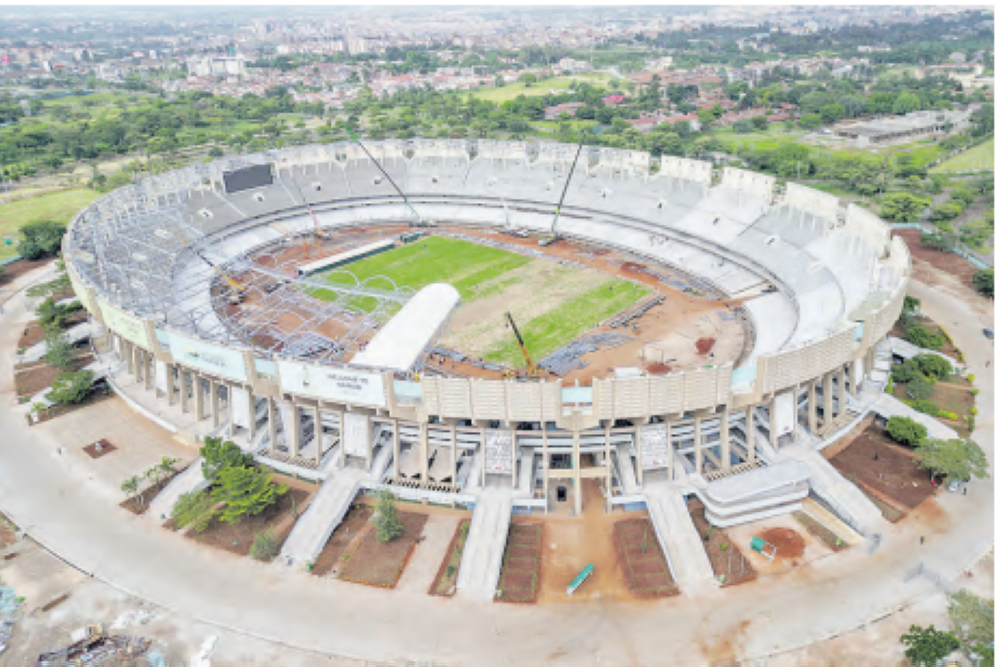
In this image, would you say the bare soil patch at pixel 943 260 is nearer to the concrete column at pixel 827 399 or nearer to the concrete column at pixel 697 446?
the concrete column at pixel 827 399

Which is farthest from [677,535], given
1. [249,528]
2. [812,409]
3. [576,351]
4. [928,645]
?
[249,528]

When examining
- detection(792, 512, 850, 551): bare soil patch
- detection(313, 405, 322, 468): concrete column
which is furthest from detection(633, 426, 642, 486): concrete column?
detection(313, 405, 322, 468): concrete column

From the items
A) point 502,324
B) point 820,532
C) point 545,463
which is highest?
point 545,463

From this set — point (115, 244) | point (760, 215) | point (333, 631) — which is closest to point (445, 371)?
point (333, 631)

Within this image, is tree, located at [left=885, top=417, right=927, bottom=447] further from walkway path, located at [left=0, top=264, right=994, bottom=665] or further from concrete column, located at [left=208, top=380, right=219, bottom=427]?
concrete column, located at [left=208, top=380, right=219, bottom=427]

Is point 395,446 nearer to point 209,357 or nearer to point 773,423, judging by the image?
→ point 209,357
